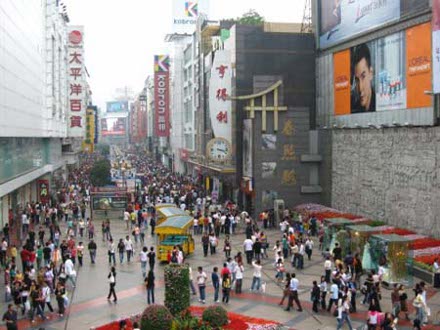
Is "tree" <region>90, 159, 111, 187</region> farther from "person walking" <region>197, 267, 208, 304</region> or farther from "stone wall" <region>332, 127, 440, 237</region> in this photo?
"person walking" <region>197, 267, 208, 304</region>

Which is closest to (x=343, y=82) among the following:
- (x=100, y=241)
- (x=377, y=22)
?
(x=377, y=22)

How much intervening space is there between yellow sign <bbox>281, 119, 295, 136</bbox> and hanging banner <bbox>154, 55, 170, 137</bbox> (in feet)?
177

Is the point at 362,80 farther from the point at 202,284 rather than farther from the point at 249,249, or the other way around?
the point at 202,284

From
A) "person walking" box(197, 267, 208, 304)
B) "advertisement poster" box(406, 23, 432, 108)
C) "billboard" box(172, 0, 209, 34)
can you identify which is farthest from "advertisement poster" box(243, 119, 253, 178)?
"billboard" box(172, 0, 209, 34)

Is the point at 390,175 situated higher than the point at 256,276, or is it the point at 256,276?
the point at 390,175

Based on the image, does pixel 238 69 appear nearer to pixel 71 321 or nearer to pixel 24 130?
pixel 24 130

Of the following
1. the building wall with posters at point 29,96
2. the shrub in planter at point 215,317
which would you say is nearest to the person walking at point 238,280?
the shrub in planter at point 215,317

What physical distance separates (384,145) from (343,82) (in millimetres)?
7176

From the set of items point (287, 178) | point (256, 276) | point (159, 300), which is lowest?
point (159, 300)

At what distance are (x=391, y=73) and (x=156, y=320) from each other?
22206 millimetres

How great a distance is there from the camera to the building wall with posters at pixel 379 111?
29234mm

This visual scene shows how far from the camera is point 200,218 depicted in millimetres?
34469

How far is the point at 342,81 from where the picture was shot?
39250mm

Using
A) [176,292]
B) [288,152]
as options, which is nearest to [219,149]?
[288,152]
